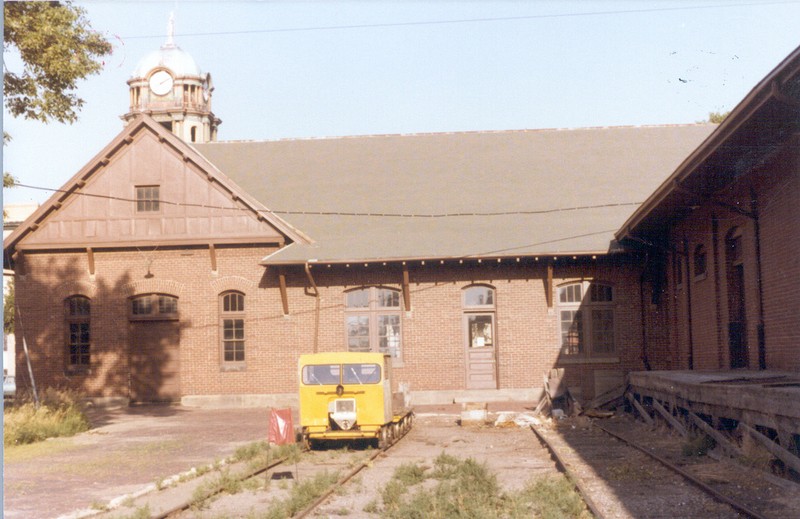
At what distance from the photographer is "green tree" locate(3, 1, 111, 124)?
17172mm

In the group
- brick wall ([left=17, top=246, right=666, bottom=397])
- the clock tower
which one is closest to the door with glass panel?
brick wall ([left=17, top=246, right=666, bottom=397])

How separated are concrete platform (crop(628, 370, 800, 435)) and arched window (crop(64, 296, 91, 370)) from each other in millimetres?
17037

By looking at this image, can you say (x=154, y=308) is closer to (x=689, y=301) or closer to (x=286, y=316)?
(x=286, y=316)

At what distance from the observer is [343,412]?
1647 cm

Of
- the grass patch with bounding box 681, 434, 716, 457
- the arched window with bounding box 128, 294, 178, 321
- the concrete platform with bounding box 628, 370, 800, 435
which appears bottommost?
the grass patch with bounding box 681, 434, 716, 457

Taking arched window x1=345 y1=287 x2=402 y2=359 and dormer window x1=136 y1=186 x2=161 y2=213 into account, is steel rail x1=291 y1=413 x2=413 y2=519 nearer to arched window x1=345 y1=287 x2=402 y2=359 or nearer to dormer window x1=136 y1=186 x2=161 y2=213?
arched window x1=345 y1=287 x2=402 y2=359

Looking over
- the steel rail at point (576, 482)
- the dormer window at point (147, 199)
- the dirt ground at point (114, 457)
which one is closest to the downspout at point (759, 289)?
the steel rail at point (576, 482)

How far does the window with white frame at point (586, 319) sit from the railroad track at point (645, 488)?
409 inches

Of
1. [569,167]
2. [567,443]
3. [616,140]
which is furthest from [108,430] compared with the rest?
[616,140]

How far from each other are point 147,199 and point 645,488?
2007cm

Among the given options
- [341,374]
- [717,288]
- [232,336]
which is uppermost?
[717,288]

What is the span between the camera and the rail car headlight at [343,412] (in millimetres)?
16391

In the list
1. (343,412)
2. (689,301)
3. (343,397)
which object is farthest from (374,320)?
(343,412)

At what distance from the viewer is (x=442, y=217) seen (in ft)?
93.0
